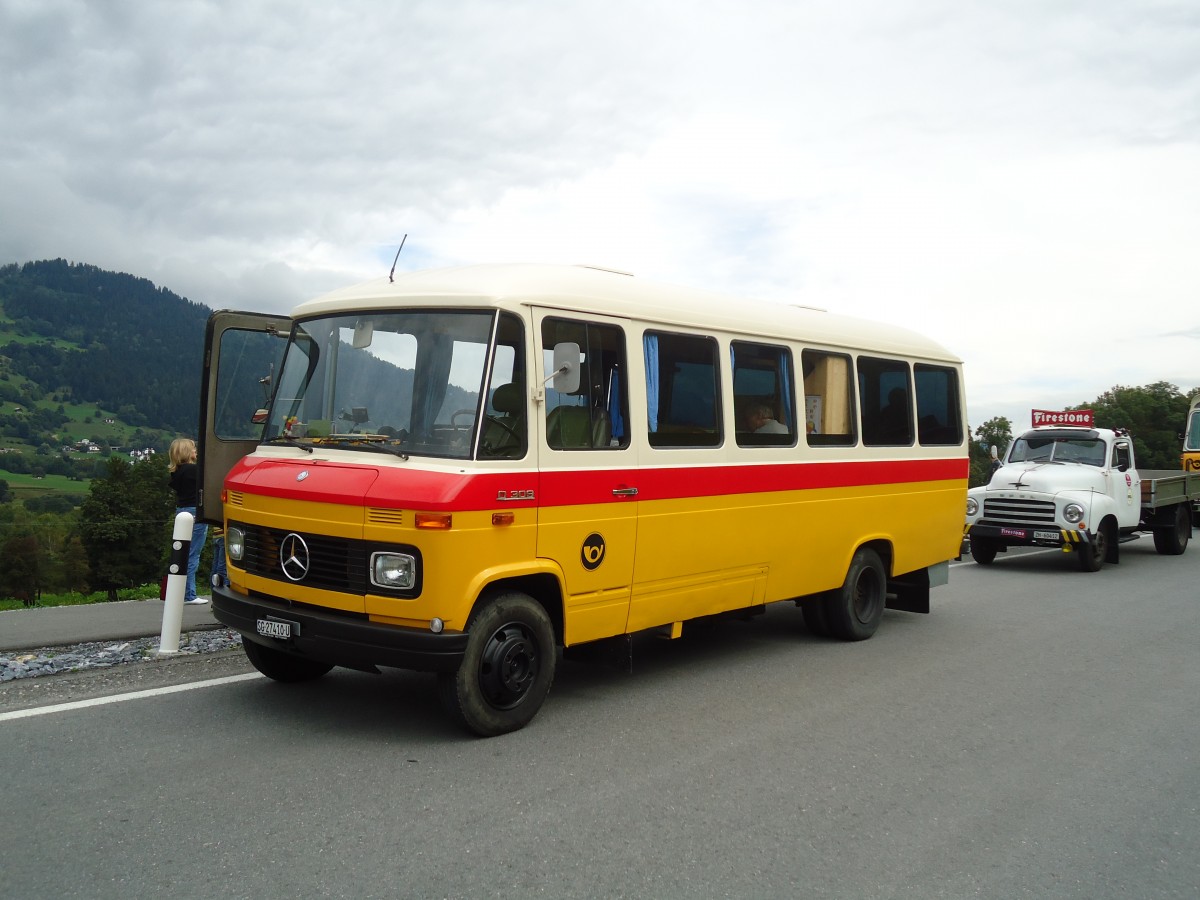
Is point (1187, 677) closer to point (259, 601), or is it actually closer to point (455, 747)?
point (455, 747)

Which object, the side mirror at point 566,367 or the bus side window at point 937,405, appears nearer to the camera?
the side mirror at point 566,367

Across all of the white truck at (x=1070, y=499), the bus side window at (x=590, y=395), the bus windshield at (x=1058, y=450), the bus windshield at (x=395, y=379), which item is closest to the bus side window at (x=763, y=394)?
the bus side window at (x=590, y=395)

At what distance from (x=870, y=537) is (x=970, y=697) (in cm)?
211

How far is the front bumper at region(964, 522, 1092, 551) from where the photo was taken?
1516 cm

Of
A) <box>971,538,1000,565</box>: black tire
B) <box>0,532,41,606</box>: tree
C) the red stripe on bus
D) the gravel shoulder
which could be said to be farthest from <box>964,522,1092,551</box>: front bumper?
<box>0,532,41,606</box>: tree

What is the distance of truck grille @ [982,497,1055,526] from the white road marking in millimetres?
12268

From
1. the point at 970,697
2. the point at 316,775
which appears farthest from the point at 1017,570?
the point at 316,775

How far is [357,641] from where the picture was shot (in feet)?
18.1

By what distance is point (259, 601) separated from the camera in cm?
602

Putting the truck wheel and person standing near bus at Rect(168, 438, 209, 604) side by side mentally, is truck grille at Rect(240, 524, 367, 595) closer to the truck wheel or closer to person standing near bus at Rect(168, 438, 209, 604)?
person standing near bus at Rect(168, 438, 209, 604)

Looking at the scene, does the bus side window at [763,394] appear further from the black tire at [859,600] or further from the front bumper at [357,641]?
the front bumper at [357,641]

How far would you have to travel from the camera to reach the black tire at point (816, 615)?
912 centimetres

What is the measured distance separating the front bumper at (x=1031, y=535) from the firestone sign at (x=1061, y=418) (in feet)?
11.2

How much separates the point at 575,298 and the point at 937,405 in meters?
5.23
